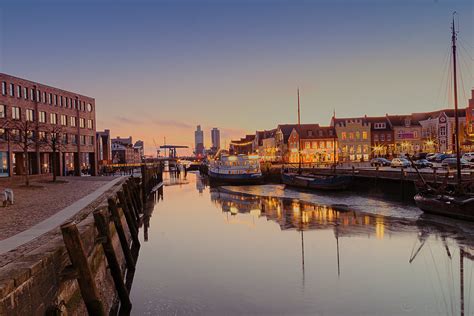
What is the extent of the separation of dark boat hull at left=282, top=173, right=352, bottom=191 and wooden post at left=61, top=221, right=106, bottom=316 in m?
39.9

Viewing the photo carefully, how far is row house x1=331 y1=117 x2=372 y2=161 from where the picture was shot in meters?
83.9

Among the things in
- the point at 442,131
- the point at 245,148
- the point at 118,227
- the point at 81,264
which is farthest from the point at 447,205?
the point at 245,148

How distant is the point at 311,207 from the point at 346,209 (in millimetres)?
3006

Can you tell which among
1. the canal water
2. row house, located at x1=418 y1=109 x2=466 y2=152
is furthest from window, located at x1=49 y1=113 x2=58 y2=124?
row house, located at x1=418 y1=109 x2=466 y2=152

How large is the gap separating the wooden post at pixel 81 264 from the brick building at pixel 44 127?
33.0 metres

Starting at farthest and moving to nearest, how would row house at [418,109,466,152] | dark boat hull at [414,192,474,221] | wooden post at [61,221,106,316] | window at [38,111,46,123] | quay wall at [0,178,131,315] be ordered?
row house at [418,109,466,152]
window at [38,111,46,123]
dark boat hull at [414,192,474,221]
wooden post at [61,221,106,316]
quay wall at [0,178,131,315]

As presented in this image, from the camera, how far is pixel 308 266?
1582 centimetres

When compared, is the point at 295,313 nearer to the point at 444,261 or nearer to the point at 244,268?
the point at 244,268

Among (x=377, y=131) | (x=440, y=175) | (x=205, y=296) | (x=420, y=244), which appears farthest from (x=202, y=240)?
(x=377, y=131)

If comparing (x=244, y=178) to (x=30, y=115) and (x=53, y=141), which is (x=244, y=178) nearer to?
(x=53, y=141)

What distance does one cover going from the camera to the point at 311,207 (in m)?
33.3

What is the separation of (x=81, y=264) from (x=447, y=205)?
2306 centimetres

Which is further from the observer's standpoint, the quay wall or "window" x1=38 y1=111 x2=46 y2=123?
"window" x1=38 y1=111 x2=46 y2=123

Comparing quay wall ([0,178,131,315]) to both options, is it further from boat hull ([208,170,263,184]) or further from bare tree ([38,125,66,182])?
boat hull ([208,170,263,184])
